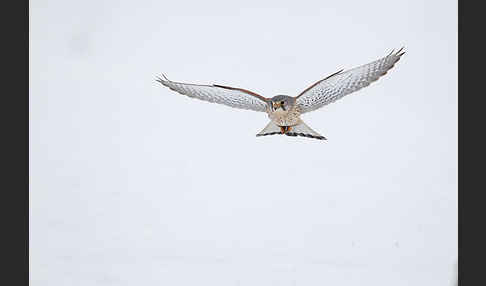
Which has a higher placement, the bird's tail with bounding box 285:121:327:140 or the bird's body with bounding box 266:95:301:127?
the bird's body with bounding box 266:95:301:127

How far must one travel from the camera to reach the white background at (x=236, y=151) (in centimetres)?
402

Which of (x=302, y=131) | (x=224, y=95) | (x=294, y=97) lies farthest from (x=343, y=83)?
(x=224, y=95)

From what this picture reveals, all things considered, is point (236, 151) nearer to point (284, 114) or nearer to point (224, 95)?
point (224, 95)

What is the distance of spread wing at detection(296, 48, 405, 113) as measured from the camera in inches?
143

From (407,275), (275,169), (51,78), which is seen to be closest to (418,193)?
(407,275)

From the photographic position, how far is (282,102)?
12.3ft

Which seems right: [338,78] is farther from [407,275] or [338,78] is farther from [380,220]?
[407,275]

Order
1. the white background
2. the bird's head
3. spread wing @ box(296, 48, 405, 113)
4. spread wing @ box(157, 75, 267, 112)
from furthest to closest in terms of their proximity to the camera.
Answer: the white background → spread wing @ box(157, 75, 267, 112) → the bird's head → spread wing @ box(296, 48, 405, 113)

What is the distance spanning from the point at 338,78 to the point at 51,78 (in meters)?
1.86

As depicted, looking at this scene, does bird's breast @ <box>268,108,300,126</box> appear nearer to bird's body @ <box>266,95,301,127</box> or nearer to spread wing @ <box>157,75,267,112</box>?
bird's body @ <box>266,95,301,127</box>

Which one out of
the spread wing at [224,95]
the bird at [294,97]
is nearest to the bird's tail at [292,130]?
the bird at [294,97]

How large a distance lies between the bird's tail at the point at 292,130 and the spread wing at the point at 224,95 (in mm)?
122

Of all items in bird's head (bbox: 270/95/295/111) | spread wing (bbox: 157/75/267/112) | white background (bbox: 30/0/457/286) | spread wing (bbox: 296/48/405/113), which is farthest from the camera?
white background (bbox: 30/0/457/286)

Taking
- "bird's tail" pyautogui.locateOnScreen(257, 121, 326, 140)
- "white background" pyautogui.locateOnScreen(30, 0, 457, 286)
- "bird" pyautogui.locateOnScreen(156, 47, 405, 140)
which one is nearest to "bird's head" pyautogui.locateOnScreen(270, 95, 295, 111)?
"bird" pyautogui.locateOnScreen(156, 47, 405, 140)
